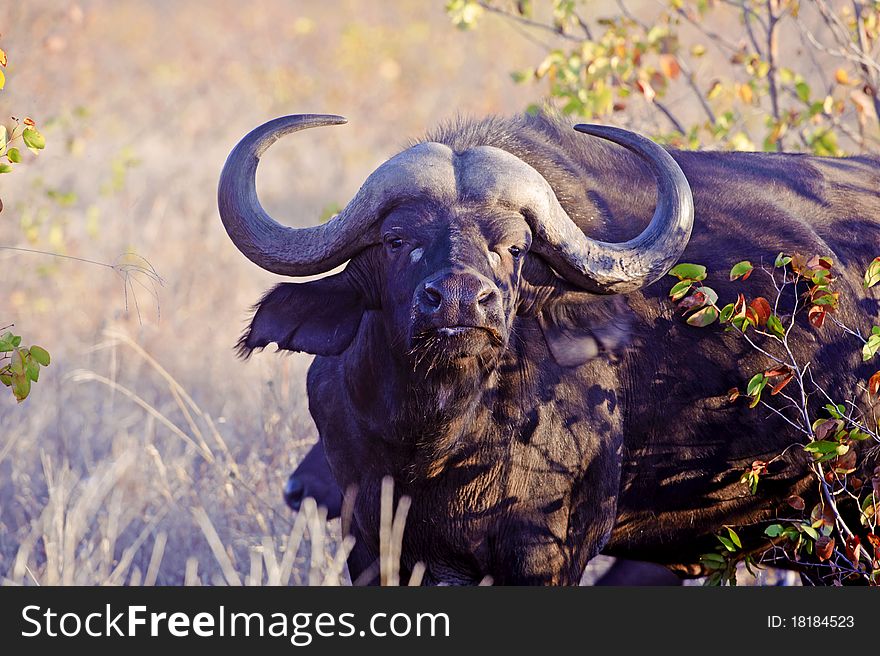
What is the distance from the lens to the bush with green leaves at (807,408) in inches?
164

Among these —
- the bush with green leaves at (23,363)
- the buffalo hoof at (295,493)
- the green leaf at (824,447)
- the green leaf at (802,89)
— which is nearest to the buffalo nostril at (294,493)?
the buffalo hoof at (295,493)

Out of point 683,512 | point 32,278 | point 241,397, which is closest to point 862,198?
point 683,512

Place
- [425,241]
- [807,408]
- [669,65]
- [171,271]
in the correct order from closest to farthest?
[425,241] < [807,408] < [669,65] < [171,271]

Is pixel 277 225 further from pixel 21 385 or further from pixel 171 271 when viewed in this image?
pixel 171 271

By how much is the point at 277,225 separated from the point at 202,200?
6260 millimetres

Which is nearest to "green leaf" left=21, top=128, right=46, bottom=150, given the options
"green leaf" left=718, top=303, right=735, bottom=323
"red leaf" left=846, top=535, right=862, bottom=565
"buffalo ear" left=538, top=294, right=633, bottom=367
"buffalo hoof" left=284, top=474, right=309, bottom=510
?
"buffalo ear" left=538, top=294, right=633, bottom=367

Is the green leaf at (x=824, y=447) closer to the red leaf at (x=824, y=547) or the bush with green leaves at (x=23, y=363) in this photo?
the red leaf at (x=824, y=547)

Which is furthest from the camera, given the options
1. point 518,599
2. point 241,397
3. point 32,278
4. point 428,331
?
point 32,278

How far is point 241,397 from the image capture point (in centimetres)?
717

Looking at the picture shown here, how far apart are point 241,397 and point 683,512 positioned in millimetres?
3180

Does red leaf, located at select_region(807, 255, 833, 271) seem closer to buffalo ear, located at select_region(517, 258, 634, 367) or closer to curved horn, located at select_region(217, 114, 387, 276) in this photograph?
buffalo ear, located at select_region(517, 258, 634, 367)

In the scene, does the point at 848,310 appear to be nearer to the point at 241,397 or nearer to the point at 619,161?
the point at 619,161

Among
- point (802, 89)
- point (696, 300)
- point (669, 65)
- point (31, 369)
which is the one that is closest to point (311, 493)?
point (31, 369)

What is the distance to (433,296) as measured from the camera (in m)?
3.74
